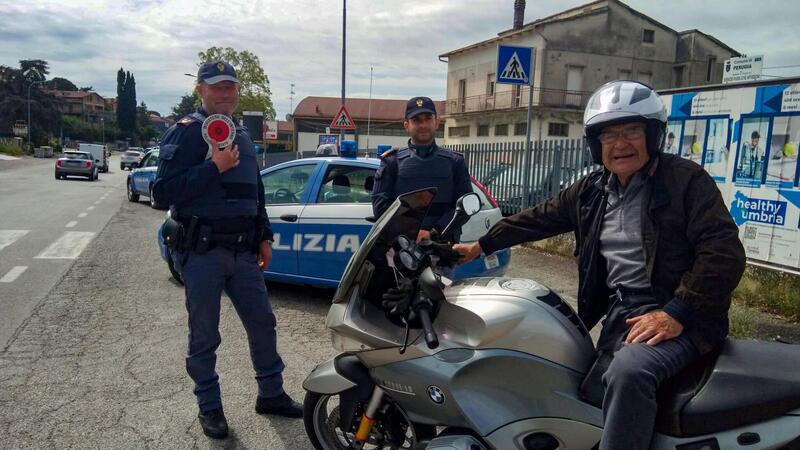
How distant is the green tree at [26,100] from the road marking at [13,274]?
8028 centimetres

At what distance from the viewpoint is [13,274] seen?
6918 mm

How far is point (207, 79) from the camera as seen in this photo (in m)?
3.22

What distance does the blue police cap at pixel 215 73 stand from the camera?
3.22 meters

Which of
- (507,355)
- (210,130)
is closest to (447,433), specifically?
(507,355)

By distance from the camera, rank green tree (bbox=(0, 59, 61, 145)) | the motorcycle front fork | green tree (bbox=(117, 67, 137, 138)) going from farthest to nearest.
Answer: green tree (bbox=(117, 67, 137, 138)) → green tree (bbox=(0, 59, 61, 145)) → the motorcycle front fork

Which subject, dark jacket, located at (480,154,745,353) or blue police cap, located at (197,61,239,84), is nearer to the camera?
dark jacket, located at (480,154,745,353)

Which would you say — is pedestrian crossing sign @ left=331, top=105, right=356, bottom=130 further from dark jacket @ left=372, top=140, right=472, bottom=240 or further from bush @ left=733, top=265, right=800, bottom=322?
dark jacket @ left=372, top=140, right=472, bottom=240

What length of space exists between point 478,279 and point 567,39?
37.1m

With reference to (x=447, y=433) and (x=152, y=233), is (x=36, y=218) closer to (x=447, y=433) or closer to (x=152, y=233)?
(x=152, y=233)

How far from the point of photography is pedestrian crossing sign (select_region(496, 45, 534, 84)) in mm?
8469

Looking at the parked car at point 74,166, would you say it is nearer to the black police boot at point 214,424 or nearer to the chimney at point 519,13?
the black police boot at point 214,424

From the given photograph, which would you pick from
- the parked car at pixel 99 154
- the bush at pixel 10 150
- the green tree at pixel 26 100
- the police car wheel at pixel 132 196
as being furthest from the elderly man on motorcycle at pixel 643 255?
the green tree at pixel 26 100

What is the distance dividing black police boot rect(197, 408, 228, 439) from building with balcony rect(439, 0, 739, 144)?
3479 centimetres

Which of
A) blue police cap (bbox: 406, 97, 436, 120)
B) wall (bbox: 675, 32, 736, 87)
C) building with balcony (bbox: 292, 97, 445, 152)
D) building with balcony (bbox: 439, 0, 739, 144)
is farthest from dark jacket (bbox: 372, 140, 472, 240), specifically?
building with balcony (bbox: 292, 97, 445, 152)
